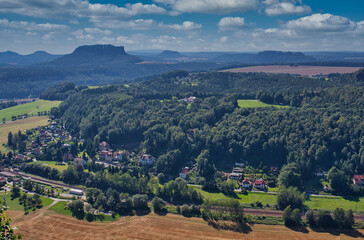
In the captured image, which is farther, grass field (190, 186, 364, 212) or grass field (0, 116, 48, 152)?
grass field (0, 116, 48, 152)

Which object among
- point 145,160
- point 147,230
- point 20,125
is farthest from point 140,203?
point 20,125

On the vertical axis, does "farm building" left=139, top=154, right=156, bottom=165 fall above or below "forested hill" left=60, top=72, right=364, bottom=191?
below

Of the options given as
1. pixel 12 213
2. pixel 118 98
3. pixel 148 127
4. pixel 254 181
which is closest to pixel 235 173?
pixel 254 181

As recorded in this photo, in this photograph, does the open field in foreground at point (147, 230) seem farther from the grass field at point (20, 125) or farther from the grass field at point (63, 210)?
the grass field at point (20, 125)

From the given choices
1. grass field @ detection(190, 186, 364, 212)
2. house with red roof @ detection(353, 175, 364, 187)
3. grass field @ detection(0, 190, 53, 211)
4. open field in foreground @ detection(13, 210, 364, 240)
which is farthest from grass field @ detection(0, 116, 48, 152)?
house with red roof @ detection(353, 175, 364, 187)

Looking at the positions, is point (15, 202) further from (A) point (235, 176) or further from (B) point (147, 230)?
(A) point (235, 176)

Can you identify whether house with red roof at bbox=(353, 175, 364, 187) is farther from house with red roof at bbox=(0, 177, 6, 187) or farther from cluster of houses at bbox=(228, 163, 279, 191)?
house with red roof at bbox=(0, 177, 6, 187)
